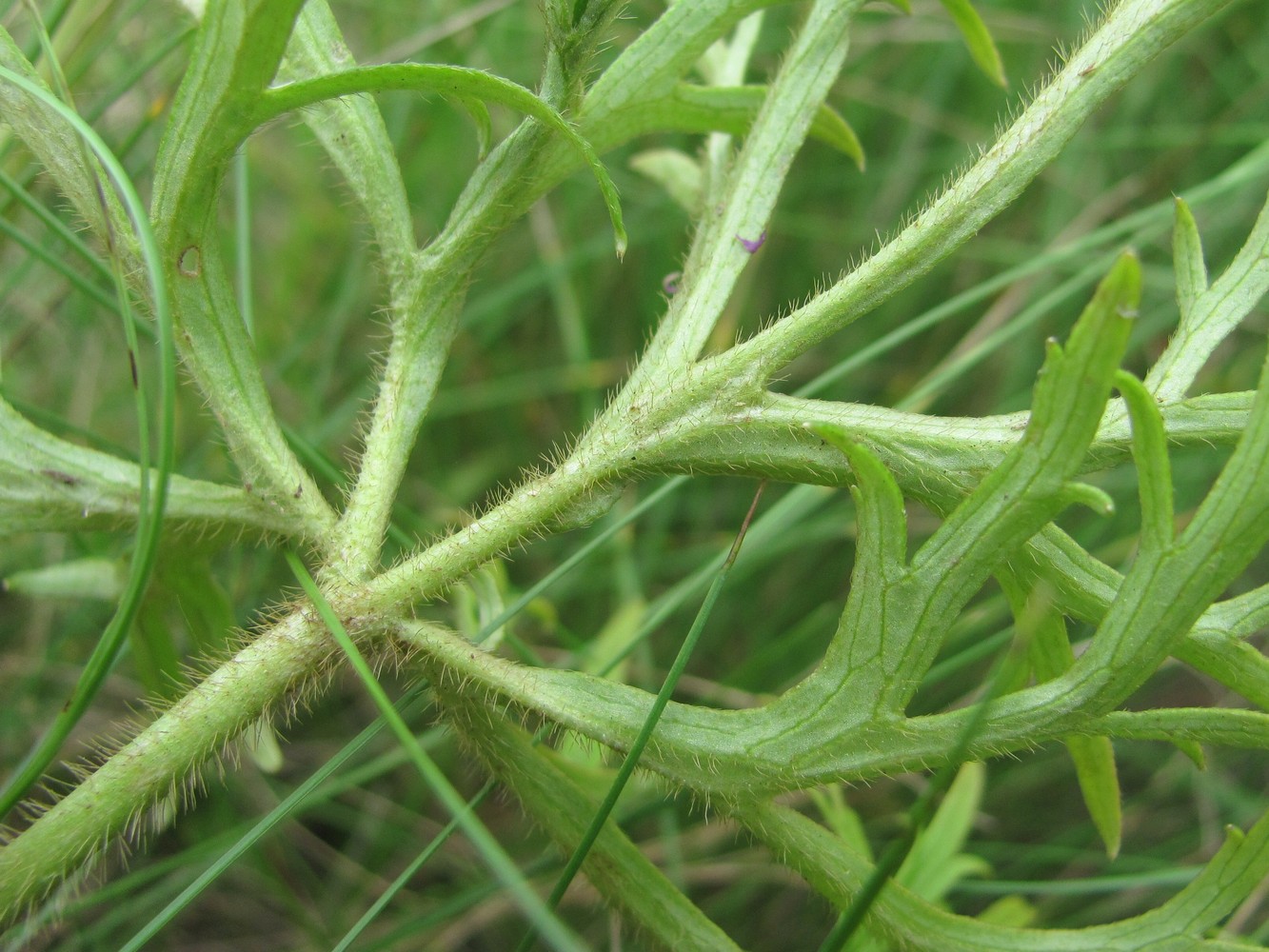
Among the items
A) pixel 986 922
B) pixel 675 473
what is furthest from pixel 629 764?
pixel 986 922

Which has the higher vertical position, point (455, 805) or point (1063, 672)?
point (1063, 672)

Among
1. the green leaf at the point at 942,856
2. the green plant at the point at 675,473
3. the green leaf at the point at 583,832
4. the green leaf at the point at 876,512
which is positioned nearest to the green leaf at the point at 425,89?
the green plant at the point at 675,473

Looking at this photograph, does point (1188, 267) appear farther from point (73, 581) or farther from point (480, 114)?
point (73, 581)

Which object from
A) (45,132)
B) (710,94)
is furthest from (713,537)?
(45,132)

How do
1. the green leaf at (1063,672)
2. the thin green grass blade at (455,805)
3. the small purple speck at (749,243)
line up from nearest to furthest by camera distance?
the thin green grass blade at (455,805)
the green leaf at (1063,672)
the small purple speck at (749,243)

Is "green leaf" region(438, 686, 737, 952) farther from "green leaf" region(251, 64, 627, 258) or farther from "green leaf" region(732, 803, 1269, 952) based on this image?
"green leaf" region(251, 64, 627, 258)

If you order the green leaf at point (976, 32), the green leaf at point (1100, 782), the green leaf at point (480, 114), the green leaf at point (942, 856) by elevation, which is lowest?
the green leaf at point (942, 856)

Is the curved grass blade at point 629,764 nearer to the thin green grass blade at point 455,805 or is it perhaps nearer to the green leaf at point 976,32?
the thin green grass blade at point 455,805

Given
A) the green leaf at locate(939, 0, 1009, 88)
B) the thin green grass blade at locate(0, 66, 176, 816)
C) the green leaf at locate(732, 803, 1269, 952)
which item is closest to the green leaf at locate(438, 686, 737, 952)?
the green leaf at locate(732, 803, 1269, 952)
